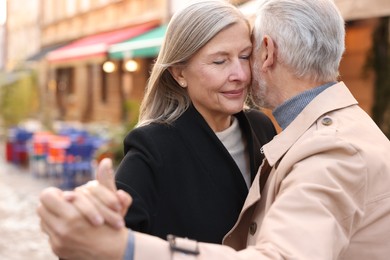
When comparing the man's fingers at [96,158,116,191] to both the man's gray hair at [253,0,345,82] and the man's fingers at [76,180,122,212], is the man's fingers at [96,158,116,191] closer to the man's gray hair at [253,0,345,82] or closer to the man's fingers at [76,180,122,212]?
the man's fingers at [76,180,122,212]

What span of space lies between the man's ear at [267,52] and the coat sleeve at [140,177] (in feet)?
1.44

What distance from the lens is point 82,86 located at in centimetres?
2461

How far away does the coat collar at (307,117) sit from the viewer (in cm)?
169

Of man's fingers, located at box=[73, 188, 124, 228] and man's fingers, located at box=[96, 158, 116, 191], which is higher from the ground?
man's fingers, located at box=[96, 158, 116, 191]

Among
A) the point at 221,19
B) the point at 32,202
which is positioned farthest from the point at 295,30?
the point at 32,202

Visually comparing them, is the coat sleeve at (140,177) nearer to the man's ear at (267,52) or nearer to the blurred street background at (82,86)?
the man's ear at (267,52)

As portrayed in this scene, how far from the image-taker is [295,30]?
173 centimetres

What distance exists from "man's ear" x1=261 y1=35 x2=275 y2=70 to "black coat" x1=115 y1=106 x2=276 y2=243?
0.35 meters

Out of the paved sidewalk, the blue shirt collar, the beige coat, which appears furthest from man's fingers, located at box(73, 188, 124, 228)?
the paved sidewalk

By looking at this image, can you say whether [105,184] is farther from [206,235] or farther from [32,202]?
[32,202]

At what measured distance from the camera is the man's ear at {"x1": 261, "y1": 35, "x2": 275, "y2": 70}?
1.80 m

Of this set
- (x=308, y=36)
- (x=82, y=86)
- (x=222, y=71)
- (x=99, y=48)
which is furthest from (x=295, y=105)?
(x=82, y=86)

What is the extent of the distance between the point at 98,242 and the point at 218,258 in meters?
0.26

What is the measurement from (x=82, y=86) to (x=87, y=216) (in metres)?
23.9
